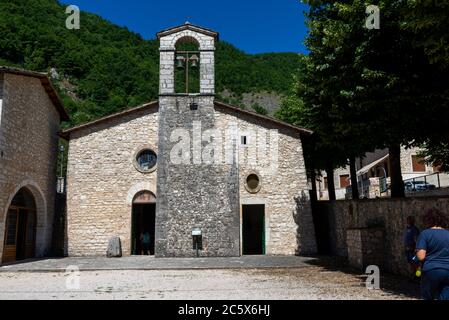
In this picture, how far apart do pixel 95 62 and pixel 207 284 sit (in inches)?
1773

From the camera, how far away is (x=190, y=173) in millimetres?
15711

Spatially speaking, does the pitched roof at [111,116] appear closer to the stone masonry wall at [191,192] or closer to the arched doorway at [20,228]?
the stone masonry wall at [191,192]

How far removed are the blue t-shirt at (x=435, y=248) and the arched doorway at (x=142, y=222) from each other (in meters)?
12.8

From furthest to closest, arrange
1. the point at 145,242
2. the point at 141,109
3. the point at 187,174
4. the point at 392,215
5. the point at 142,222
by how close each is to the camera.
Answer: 1. the point at 142,222
2. the point at 145,242
3. the point at 141,109
4. the point at 187,174
5. the point at 392,215

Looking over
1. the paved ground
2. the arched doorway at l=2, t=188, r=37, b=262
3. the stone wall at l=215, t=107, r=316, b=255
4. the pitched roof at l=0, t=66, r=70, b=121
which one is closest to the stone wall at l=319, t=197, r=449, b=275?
the paved ground

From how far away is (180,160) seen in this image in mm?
15805

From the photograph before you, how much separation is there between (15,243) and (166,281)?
A: 27.4ft

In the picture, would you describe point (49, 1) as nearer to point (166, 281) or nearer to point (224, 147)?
point (224, 147)

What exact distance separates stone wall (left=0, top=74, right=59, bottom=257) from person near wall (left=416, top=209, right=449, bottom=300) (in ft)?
41.5

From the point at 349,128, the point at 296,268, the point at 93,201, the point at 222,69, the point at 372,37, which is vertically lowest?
the point at 296,268

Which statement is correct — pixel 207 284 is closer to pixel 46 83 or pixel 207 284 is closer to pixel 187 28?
pixel 187 28

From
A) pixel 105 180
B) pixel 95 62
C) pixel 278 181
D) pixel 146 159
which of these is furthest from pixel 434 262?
pixel 95 62

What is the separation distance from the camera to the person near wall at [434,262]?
13.6 feet
